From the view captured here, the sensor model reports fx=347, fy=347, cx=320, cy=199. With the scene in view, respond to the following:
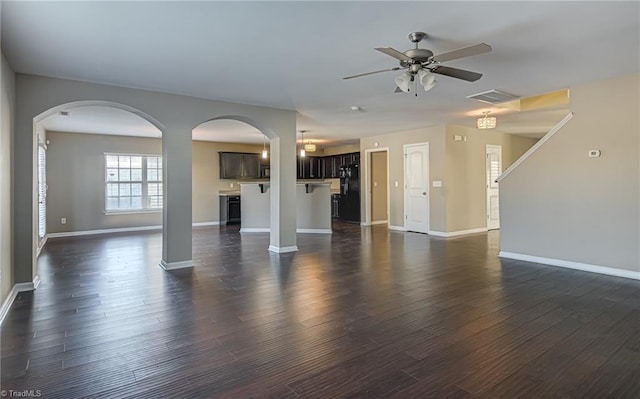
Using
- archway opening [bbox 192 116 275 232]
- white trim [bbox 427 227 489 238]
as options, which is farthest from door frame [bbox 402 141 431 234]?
archway opening [bbox 192 116 275 232]

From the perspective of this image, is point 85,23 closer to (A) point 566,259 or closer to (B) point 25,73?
(B) point 25,73

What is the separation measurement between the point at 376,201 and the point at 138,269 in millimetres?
6609

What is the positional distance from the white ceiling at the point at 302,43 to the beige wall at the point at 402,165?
277 centimetres

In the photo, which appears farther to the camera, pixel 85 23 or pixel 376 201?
pixel 376 201

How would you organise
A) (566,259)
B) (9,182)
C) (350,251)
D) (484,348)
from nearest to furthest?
(484,348)
(9,182)
(566,259)
(350,251)

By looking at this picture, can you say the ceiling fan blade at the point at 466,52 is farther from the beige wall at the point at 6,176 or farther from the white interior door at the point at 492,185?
the white interior door at the point at 492,185

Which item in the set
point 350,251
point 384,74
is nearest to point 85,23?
point 384,74

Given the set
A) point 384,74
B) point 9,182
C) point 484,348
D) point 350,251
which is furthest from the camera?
point 350,251

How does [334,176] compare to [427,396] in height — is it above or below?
above

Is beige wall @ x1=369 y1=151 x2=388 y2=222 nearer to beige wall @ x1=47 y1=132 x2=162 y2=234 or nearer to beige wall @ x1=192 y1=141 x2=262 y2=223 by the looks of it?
beige wall @ x1=192 y1=141 x2=262 y2=223

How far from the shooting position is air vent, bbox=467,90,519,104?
16.4 feet

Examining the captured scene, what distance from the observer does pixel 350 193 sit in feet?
33.7

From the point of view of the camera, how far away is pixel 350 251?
6062 millimetres

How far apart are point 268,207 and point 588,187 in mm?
6111
